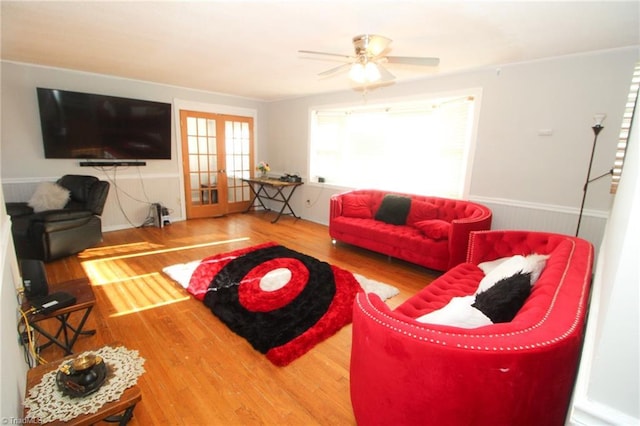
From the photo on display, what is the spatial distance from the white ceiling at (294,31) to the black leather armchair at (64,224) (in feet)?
5.29

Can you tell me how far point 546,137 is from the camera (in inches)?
120

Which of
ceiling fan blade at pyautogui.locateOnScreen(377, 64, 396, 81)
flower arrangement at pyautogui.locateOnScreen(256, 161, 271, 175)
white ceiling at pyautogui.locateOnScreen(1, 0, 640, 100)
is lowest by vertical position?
flower arrangement at pyautogui.locateOnScreen(256, 161, 271, 175)

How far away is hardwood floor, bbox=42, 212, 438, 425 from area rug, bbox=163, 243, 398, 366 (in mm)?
87

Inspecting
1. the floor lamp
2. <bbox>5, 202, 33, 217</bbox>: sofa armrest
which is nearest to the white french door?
<bbox>5, 202, 33, 217</bbox>: sofa armrest

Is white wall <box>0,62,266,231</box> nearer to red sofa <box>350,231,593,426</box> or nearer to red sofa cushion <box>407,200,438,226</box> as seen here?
red sofa cushion <box>407,200,438,226</box>

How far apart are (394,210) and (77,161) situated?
4.71 m

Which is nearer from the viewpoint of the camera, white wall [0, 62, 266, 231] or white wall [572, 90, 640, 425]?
white wall [572, 90, 640, 425]

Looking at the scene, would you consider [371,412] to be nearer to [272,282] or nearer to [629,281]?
[629,281]

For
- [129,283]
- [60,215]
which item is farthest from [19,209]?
[129,283]

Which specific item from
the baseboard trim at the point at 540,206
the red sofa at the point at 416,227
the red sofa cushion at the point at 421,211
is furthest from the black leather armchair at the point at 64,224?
the baseboard trim at the point at 540,206

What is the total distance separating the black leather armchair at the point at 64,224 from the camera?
10.6 feet

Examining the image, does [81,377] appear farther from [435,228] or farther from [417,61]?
[435,228]

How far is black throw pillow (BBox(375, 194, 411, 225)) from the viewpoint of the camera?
3.95m

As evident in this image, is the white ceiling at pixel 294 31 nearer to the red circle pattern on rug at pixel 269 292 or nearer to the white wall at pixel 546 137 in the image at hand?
the white wall at pixel 546 137
